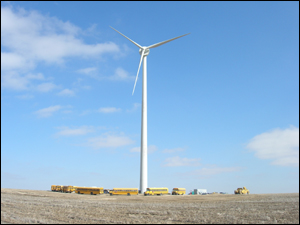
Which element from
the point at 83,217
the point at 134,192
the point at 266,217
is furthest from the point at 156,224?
the point at 134,192

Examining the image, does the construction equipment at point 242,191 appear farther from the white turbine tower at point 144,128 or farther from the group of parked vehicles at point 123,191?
the white turbine tower at point 144,128

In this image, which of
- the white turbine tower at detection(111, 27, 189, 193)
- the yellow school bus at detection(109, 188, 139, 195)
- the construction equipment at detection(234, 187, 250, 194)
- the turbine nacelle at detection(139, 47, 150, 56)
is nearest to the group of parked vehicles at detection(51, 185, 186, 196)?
the yellow school bus at detection(109, 188, 139, 195)

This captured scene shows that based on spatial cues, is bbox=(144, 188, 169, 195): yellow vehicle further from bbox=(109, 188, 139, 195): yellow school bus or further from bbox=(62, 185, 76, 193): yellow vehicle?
bbox=(62, 185, 76, 193): yellow vehicle

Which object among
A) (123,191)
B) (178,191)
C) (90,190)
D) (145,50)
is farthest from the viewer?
(145,50)

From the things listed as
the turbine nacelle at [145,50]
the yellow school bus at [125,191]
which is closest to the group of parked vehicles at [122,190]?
the yellow school bus at [125,191]

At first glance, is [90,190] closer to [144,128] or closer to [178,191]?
[144,128]

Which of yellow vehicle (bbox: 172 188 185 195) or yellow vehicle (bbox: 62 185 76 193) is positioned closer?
yellow vehicle (bbox: 172 188 185 195)

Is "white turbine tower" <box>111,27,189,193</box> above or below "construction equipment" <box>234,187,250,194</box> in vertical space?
above

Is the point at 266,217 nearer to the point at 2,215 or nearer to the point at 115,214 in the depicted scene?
the point at 115,214

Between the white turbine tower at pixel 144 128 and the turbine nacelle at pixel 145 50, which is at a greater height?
the turbine nacelle at pixel 145 50

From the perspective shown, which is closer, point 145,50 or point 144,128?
point 144,128

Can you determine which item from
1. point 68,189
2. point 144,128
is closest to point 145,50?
point 144,128

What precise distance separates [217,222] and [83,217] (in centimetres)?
1478

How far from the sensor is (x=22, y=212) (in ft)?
110
